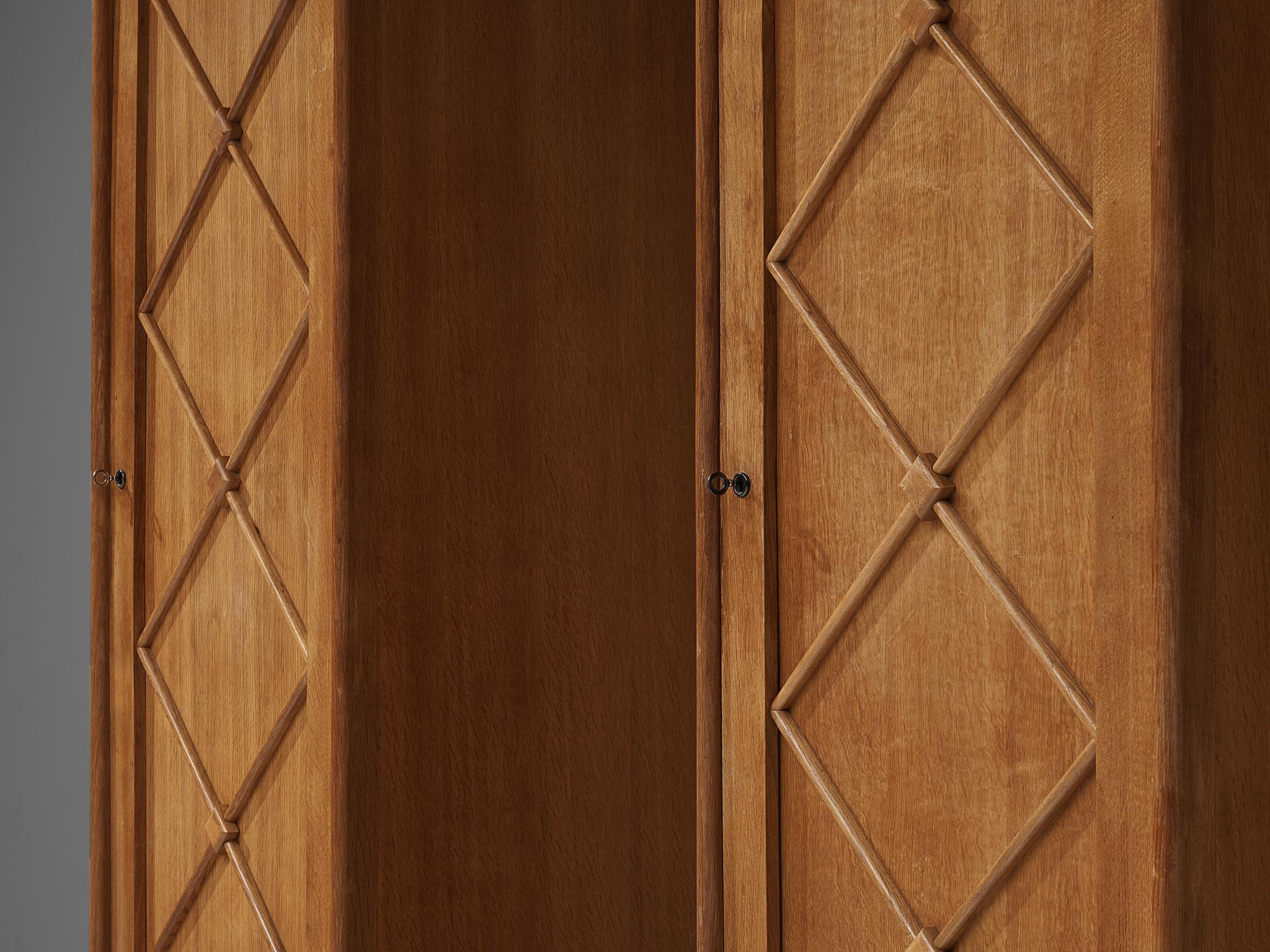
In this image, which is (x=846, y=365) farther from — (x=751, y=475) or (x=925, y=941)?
(x=925, y=941)

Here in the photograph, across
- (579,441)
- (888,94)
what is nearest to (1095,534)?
(888,94)

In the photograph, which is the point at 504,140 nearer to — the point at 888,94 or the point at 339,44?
the point at 339,44

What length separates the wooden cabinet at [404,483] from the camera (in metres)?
1.68

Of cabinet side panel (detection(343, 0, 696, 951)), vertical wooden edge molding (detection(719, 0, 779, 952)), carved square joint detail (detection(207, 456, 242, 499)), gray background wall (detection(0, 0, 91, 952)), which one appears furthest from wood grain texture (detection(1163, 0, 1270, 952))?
gray background wall (detection(0, 0, 91, 952))

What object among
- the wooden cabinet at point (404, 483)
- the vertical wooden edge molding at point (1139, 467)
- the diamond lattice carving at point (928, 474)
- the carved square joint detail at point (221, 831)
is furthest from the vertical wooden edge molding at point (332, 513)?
the vertical wooden edge molding at point (1139, 467)

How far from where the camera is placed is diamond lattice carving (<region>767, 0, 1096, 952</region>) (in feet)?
3.58

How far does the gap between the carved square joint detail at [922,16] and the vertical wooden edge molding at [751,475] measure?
0.18m

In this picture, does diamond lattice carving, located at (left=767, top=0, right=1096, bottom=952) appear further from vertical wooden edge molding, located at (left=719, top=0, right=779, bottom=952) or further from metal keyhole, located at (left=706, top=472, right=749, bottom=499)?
metal keyhole, located at (left=706, top=472, right=749, bottom=499)

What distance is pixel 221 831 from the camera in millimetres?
1856

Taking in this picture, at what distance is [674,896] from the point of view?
1.92 metres

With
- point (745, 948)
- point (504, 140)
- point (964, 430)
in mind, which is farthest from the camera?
point (504, 140)

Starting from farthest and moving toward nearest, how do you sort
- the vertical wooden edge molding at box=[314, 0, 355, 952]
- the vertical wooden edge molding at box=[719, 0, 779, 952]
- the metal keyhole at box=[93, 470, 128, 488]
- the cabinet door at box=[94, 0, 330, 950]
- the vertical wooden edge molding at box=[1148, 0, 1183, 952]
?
the metal keyhole at box=[93, 470, 128, 488], the cabinet door at box=[94, 0, 330, 950], the vertical wooden edge molding at box=[314, 0, 355, 952], the vertical wooden edge molding at box=[719, 0, 779, 952], the vertical wooden edge molding at box=[1148, 0, 1183, 952]

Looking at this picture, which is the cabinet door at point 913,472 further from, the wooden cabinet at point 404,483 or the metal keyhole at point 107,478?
the metal keyhole at point 107,478

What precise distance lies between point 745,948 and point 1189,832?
1.72ft
